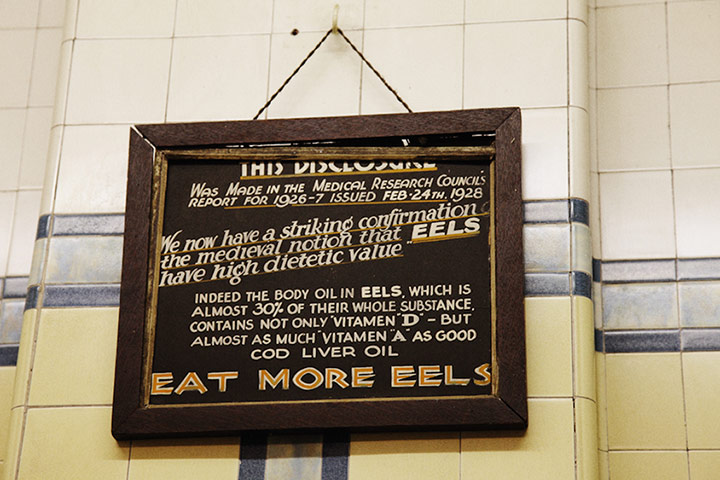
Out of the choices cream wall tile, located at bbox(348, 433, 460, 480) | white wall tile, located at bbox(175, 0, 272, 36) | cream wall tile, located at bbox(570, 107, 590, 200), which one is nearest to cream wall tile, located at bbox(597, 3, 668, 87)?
cream wall tile, located at bbox(570, 107, 590, 200)

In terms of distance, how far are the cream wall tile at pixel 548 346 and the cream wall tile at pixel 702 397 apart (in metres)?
0.48

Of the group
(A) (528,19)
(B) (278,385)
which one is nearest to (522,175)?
(A) (528,19)

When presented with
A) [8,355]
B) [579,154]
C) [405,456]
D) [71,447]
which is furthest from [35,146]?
[579,154]

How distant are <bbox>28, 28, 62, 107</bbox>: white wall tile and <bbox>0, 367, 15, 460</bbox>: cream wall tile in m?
0.96

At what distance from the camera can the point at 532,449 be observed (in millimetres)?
2883

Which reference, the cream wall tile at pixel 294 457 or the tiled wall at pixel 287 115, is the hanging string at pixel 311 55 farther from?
the cream wall tile at pixel 294 457

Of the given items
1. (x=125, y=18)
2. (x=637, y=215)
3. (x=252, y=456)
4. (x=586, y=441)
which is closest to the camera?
(x=586, y=441)

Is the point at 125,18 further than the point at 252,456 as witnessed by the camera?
Yes

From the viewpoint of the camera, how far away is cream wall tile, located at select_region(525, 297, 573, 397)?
2924 mm

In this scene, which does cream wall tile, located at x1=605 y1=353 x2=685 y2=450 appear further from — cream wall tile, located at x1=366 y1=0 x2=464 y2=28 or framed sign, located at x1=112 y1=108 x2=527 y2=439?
cream wall tile, located at x1=366 y1=0 x2=464 y2=28

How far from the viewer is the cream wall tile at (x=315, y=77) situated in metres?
3.33

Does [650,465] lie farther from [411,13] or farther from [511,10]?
[411,13]

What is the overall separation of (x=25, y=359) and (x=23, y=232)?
693mm

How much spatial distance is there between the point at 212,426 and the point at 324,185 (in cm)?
75
